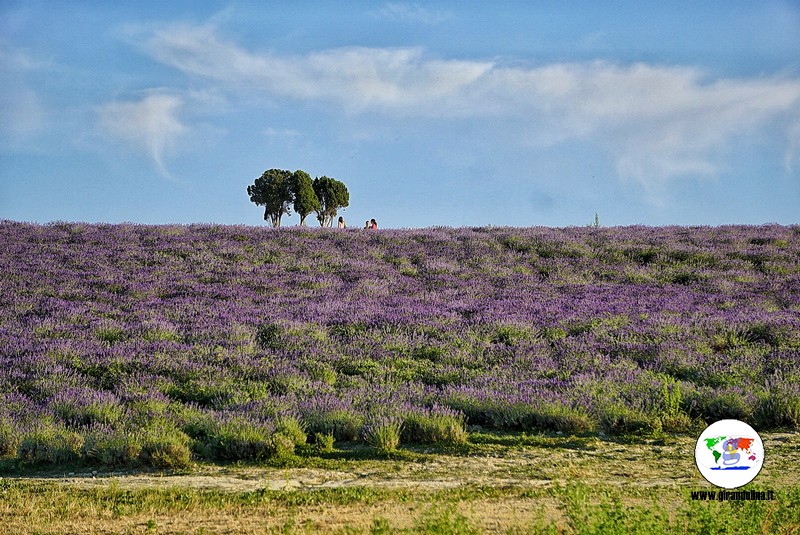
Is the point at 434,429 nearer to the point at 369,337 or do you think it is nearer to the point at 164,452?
the point at 164,452

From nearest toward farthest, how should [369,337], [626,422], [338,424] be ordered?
[338,424]
[626,422]
[369,337]

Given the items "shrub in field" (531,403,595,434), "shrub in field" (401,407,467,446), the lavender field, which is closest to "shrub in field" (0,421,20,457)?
the lavender field

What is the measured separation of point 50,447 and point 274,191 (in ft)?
234

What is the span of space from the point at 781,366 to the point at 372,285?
34.0ft

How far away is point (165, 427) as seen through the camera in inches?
343

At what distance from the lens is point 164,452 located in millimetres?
7812

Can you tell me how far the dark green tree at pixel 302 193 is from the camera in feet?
252

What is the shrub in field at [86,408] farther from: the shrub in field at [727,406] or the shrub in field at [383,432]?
the shrub in field at [727,406]

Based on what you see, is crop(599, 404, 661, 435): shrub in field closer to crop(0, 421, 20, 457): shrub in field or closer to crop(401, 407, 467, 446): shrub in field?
crop(401, 407, 467, 446): shrub in field

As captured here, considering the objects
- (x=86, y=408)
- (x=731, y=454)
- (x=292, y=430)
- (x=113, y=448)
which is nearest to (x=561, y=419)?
(x=292, y=430)

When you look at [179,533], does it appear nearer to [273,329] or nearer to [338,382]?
[338,382]

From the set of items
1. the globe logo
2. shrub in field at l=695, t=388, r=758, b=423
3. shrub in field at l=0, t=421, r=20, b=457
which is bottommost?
shrub in field at l=0, t=421, r=20, b=457

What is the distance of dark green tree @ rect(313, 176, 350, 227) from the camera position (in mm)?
80250

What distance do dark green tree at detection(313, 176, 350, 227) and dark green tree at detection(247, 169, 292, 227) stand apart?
366 cm
